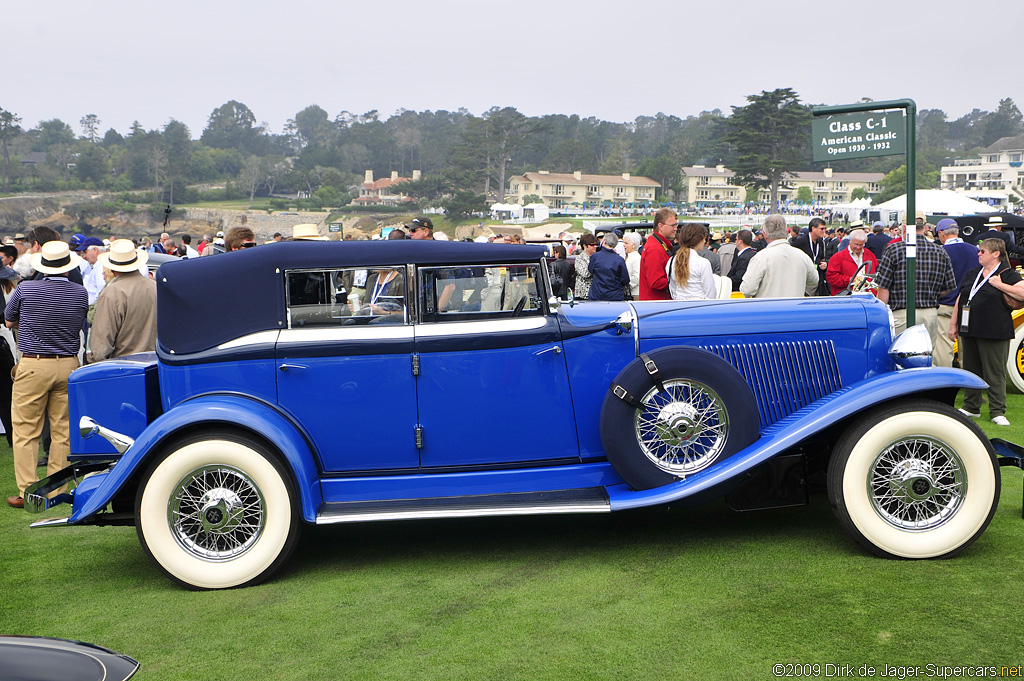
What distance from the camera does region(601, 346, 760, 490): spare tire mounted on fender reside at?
14.4 feet

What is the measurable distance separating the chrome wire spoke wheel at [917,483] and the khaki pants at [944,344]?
498 cm

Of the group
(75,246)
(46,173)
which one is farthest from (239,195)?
(75,246)

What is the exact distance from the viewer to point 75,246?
1223 cm

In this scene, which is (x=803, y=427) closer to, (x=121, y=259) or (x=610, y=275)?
(x=121, y=259)

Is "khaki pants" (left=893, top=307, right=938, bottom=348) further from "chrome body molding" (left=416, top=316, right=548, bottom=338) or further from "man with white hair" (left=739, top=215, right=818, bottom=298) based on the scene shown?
"chrome body molding" (left=416, top=316, right=548, bottom=338)

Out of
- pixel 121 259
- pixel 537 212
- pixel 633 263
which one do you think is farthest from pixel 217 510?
pixel 537 212

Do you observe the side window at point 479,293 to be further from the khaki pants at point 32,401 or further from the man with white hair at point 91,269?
the man with white hair at point 91,269

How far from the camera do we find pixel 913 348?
4.58 metres

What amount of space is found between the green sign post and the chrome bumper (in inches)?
237

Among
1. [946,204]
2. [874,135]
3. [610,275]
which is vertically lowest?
[610,275]

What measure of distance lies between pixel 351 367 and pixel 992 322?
5942 millimetres

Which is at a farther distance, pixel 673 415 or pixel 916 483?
pixel 673 415

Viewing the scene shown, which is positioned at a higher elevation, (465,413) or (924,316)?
(924,316)

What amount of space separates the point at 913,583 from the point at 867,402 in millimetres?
930
